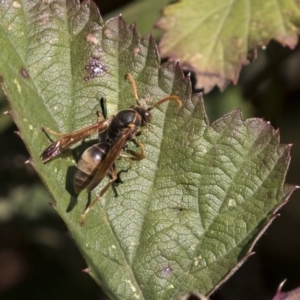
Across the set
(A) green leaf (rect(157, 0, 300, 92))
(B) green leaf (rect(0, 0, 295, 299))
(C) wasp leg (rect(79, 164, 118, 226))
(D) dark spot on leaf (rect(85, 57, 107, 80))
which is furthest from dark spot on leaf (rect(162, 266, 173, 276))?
(A) green leaf (rect(157, 0, 300, 92))

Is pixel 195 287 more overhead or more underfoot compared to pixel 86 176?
more underfoot

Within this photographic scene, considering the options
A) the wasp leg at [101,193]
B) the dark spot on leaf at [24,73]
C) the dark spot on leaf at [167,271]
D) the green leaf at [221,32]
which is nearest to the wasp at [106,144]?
the wasp leg at [101,193]

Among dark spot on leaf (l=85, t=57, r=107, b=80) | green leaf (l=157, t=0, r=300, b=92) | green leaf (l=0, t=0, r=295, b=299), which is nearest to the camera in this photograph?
green leaf (l=0, t=0, r=295, b=299)

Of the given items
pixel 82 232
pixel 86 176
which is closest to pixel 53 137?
pixel 86 176

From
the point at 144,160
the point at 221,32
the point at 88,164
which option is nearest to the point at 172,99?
the point at 144,160

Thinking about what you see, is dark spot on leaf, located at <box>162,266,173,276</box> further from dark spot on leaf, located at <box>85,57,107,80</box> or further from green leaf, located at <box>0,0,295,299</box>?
dark spot on leaf, located at <box>85,57,107,80</box>

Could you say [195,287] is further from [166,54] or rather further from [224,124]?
[166,54]
